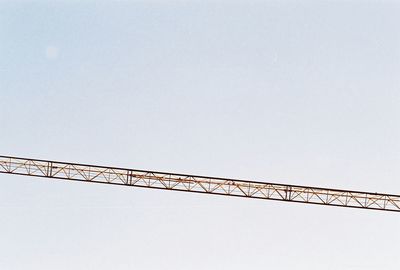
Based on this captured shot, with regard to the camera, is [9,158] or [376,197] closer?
[376,197]

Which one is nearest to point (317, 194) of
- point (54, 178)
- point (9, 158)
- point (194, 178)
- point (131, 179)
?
point (194, 178)

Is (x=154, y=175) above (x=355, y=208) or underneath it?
above

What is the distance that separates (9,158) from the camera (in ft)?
74.2

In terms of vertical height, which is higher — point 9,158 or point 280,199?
point 9,158

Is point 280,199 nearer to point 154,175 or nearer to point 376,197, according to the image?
point 376,197

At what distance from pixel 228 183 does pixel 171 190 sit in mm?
3448

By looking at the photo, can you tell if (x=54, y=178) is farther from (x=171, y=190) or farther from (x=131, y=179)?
(x=171, y=190)

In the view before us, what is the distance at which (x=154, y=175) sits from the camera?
864 inches

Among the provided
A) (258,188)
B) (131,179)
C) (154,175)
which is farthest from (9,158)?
(258,188)

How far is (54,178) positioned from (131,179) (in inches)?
189

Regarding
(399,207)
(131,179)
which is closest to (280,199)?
(399,207)

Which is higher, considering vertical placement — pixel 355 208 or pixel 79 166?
pixel 79 166

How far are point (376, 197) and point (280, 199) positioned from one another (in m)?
5.55

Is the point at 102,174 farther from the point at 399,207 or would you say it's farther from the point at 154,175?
the point at 399,207
